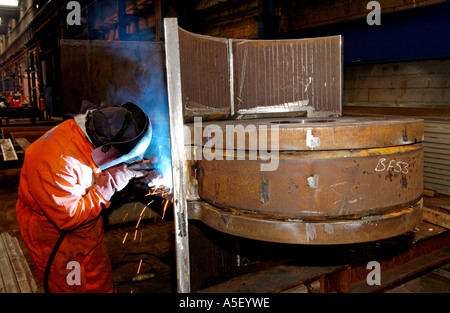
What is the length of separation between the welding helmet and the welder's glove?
0.33 ft

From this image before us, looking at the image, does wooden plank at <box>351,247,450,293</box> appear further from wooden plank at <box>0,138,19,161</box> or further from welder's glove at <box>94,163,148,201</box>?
wooden plank at <box>0,138,19,161</box>

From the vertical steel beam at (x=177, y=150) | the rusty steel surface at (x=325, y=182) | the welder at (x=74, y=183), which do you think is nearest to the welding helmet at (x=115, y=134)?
Answer: the welder at (x=74, y=183)

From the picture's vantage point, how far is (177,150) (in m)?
1.55

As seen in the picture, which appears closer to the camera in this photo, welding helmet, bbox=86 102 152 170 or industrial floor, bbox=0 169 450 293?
welding helmet, bbox=86 102 152 170

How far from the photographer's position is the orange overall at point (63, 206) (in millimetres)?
1959

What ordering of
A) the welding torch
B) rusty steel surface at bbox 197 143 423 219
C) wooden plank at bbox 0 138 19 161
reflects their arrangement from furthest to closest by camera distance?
wooden plank at bbox 0 138 19 161
the welding torch
rusty steel surface at bbox 197 143 423 219

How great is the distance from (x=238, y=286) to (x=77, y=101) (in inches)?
124

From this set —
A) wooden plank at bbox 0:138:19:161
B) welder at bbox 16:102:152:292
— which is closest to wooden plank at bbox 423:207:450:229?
welder at bbox 16:102:152:292

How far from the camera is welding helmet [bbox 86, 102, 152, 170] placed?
2.02m

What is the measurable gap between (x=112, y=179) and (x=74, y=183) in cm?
25

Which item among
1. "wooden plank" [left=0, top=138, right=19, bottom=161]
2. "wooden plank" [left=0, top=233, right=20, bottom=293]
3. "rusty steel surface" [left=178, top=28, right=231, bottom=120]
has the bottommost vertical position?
"wooden plank" [left=0, top=233, right=20, bottom=293]

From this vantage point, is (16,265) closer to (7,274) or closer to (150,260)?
(7,274)

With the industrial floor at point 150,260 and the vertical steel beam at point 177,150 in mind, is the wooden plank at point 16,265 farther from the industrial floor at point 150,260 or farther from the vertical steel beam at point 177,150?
the vertical steel beam at point 177,150

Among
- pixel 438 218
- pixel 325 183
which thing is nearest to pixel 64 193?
pixel 325 183
